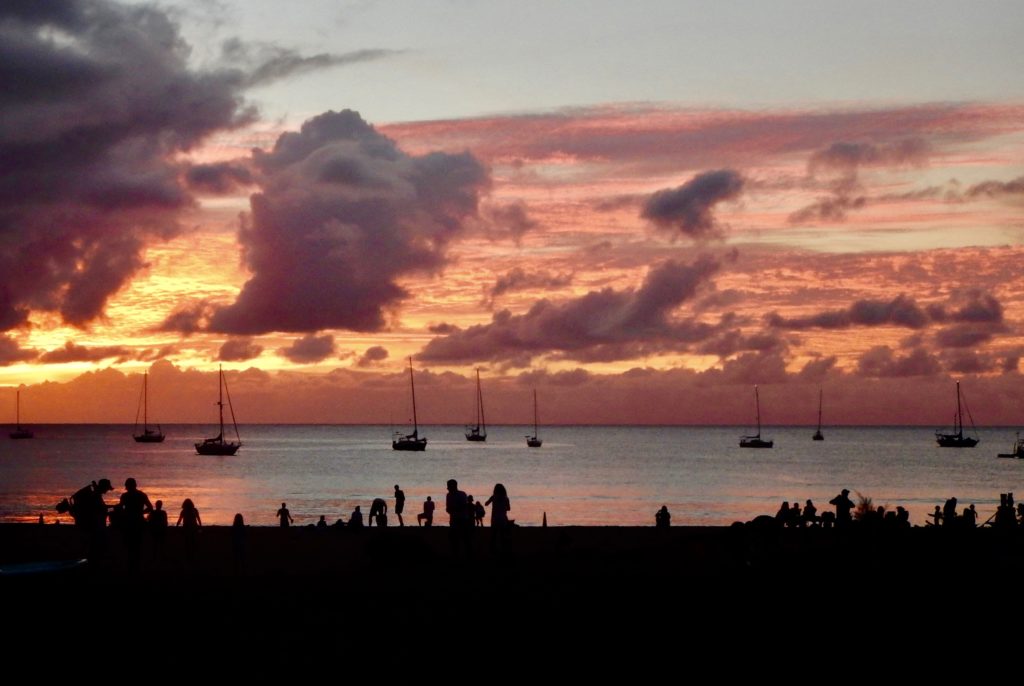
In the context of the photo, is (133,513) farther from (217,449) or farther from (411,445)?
(411,445)

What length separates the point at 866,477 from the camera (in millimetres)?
114312

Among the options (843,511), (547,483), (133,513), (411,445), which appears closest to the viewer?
(133,513)

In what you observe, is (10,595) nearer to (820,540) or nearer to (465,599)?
(465,599)

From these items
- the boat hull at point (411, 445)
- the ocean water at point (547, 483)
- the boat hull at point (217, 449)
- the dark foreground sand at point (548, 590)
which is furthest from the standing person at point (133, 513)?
the boat hull at point (411, 445)

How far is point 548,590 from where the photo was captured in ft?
59.9

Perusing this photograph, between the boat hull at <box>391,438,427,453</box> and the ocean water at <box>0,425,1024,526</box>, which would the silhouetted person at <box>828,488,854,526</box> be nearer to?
the ocean water at <box>0,425,1024,526</box>

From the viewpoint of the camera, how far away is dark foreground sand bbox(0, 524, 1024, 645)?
1477 centimetres

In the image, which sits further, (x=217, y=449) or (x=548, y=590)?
(x=217, y=449)

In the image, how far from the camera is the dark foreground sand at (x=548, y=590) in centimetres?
1477

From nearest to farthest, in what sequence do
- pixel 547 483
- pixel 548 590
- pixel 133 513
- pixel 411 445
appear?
pixel 548 590 < pixel 133 513 < pixel 547 483 < pixel 411 445

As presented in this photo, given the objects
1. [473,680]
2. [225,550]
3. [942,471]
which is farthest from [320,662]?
[942,471]

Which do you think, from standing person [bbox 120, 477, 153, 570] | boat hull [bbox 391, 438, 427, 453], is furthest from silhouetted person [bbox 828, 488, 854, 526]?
boat hull [bbox 391, 438, 427, 453]

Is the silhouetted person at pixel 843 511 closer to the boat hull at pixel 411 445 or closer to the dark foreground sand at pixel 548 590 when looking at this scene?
the dark foreground sand at pixel 548 590

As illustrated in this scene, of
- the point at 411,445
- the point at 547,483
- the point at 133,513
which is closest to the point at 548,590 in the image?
the point at 133,513
